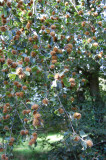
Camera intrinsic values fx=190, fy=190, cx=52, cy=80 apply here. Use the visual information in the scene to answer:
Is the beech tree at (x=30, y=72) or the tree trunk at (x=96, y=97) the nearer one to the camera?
the beech tree at (x=30, y=72)

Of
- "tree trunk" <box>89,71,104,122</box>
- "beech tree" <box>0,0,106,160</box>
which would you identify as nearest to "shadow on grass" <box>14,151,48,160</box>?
"tree trunk" <box>89,71,104,122</box>

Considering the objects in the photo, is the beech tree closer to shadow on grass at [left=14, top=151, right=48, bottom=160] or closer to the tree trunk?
shadow on grass at [left=14, top=151, right=48, bottom=160]

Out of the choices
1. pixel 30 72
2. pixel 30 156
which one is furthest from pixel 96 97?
pixel 30 72

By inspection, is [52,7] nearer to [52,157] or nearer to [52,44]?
[52,44]

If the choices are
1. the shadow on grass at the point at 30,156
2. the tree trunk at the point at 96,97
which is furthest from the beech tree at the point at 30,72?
the tree trunk at the point at 96,97

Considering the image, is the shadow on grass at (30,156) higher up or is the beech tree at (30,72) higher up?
the beech tree at (30,72)

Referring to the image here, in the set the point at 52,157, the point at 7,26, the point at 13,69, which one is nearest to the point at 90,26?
the point at 7,26

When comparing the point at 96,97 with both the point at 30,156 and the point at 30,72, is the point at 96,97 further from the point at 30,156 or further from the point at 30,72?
the point at 30,72

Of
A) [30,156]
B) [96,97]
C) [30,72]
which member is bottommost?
[30,156]

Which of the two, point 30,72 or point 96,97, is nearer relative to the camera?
point 30,72

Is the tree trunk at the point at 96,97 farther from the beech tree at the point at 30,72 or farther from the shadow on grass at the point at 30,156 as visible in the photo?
the beech tree at the point at 30,72

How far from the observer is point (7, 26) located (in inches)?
80.7

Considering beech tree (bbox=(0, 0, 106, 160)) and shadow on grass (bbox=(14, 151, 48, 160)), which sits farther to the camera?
shadow on grass (bbox=(14, 151, 48, 160))

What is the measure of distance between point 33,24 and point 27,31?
→ 103 mm
